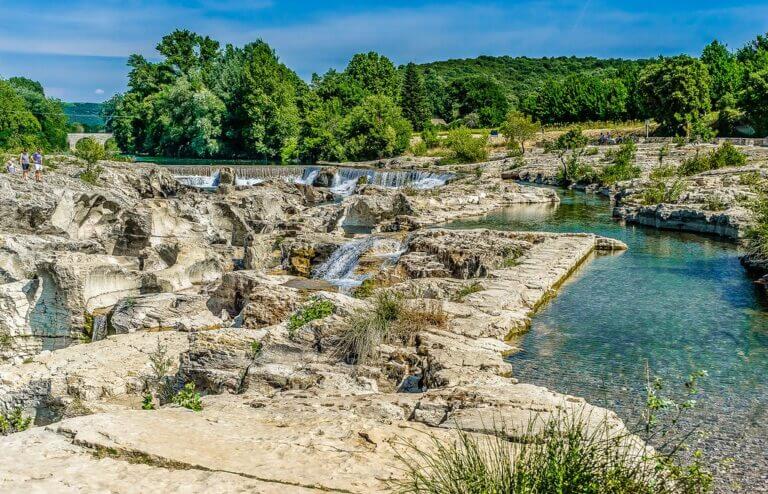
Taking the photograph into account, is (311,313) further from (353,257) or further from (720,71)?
(720,71)

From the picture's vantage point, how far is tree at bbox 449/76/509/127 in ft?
238

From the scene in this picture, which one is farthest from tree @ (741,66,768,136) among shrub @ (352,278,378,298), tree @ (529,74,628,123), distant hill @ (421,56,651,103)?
distant hill @ (421,56,651,103)

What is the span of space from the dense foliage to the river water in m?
32.6

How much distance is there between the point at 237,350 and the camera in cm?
806

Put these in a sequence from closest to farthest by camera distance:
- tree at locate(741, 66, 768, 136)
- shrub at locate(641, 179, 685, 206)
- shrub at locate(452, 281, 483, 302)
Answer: shrub at locate(452, 281, 483, 302), shrub at locate(641, 179, 685, 206), tree at locate(741, 66, 768, 136)

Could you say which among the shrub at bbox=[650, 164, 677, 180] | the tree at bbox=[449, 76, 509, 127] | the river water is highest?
the tree at bbox=[449, 76, 509, 127]

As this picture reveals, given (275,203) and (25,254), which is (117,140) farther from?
(25,254)

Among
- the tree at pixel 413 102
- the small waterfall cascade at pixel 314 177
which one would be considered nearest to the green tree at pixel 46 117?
the small waterfall cascade at pixel 314 177

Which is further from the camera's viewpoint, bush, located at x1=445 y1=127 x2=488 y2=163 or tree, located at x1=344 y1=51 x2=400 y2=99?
tree, located at x1=344 y1=51 x2=400 y2=99

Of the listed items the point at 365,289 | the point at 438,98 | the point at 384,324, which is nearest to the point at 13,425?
the point at 384,324

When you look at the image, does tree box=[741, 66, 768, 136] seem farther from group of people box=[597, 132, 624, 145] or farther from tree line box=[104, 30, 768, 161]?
group of people box=[597, 132, 624, 145]

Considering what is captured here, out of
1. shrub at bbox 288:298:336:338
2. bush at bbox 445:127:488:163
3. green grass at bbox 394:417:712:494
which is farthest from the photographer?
bush at bbox 445:127:488:163

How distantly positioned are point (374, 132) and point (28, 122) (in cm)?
2625

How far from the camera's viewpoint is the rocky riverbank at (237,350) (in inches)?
174
